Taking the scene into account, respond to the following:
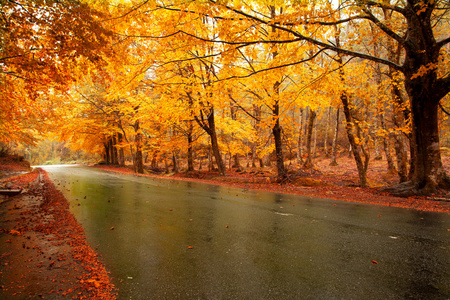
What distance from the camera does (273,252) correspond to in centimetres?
330

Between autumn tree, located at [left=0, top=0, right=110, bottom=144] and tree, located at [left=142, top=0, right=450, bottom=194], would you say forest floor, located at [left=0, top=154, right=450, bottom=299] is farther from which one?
autumn tree, located at [left=0, top=0, right=110, bottom=144]

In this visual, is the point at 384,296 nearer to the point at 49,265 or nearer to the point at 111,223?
the point at 49,265

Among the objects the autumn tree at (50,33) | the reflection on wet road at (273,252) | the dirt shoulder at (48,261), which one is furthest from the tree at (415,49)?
the dirt shoulder at (48,261)

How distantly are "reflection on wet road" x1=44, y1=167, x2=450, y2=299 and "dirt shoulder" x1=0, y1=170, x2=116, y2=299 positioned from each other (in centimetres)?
23

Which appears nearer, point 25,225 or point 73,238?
point 73,238

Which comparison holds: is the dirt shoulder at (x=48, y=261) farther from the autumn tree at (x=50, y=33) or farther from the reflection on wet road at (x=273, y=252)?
the autumn tree at (x=50, y=33)

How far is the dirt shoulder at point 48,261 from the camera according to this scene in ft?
7.57

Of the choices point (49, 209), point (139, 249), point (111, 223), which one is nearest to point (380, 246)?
point (139, 249)

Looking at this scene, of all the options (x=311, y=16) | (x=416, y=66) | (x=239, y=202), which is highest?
(x=311, y=16)

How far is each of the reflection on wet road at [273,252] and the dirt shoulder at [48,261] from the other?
0.23 metres

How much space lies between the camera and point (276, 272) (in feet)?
8.90

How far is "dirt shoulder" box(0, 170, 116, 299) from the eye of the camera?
2307 millimetres

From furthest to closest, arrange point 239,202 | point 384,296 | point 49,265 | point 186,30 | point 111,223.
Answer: point 239,202, point 186,30, point 111,223, point 49,265, point 384,296

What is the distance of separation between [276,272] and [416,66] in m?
8.16
